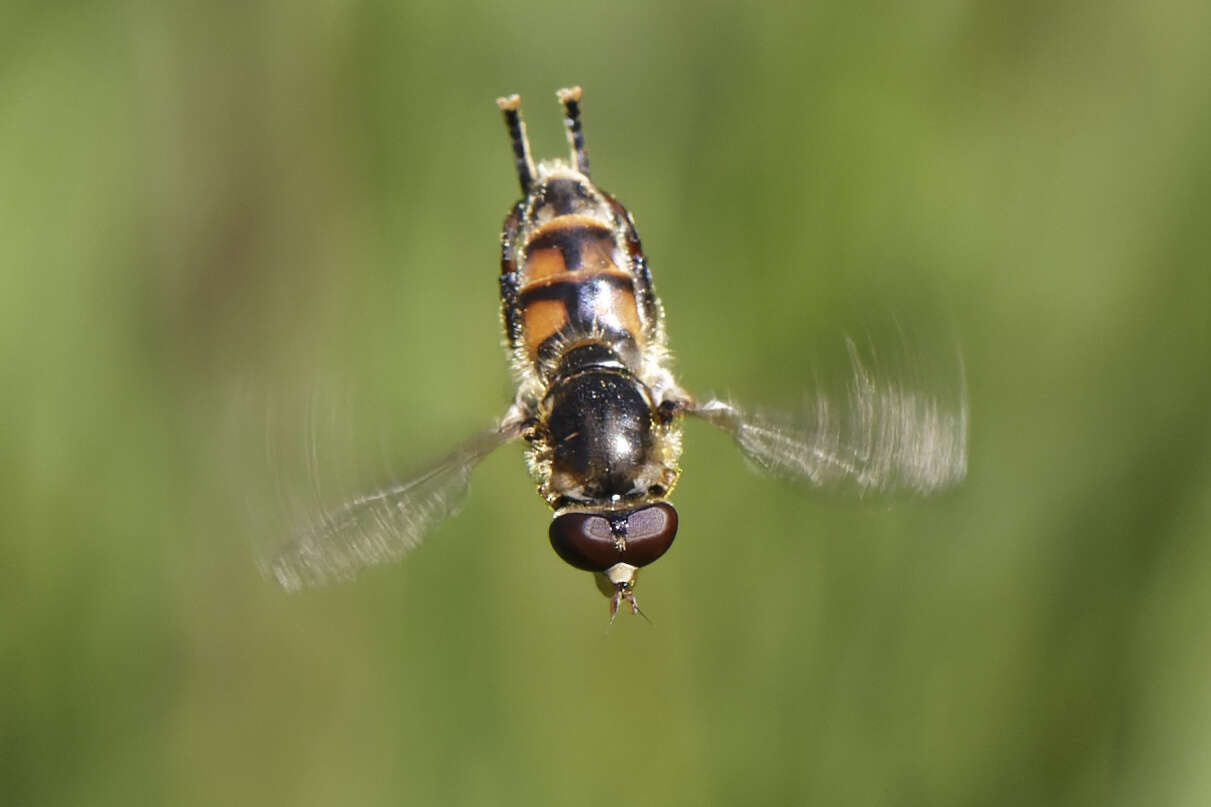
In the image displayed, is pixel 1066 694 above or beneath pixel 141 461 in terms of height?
beneath

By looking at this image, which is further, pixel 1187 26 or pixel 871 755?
pixel 1187 26

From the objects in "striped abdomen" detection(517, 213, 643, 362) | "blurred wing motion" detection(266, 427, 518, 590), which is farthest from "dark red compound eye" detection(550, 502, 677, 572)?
"striped abdomen" detection(517, 213, 643, 362)

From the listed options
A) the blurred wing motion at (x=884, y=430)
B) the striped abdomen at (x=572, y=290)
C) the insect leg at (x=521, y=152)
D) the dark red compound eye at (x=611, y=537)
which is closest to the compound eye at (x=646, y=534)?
the dark red compound eye at (x=611, y=537)

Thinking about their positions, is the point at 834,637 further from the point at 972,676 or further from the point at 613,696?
the point at 613,696

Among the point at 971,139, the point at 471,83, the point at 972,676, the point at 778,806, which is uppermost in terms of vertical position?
the point at 471,83

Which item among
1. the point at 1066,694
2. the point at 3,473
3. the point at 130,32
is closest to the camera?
the point at 1066,694

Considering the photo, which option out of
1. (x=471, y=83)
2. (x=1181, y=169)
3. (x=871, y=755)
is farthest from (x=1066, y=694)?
(x=471, y=83)

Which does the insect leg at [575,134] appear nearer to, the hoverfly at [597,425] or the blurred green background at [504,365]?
the hoverfly at [597,425]
